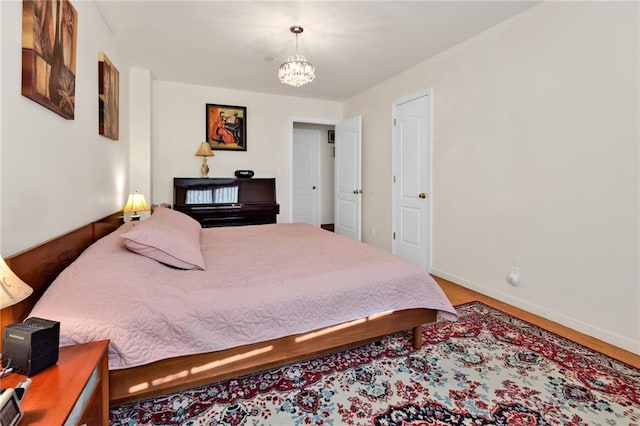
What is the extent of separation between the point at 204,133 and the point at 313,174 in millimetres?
2597

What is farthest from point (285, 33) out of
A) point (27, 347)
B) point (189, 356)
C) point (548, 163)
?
point (27, 347)

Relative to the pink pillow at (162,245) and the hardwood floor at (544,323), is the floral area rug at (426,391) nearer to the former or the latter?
the hardwood floor at (544,323)

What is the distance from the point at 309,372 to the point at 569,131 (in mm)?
2458

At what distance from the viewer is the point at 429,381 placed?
5.46ft

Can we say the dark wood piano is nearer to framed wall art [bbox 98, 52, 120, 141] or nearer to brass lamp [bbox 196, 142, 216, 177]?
brass lamp [bbox 196, 142, 216, 177]

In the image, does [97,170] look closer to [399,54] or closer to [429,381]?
[429,381]

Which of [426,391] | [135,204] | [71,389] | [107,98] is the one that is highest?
[107,98]

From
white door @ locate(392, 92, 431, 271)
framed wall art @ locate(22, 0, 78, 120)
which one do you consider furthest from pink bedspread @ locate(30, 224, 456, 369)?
white door @ locate(392, 92, 431, 271)

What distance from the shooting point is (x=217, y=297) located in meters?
1.40

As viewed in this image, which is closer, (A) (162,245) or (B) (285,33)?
(A) (162,245)

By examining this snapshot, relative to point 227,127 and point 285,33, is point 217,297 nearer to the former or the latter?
point 285,33

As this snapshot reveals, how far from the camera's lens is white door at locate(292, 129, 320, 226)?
644 centimetres

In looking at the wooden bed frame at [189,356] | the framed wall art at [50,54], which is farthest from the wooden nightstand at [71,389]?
the framed wall art at [50,54]

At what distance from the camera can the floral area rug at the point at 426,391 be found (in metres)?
1.41
